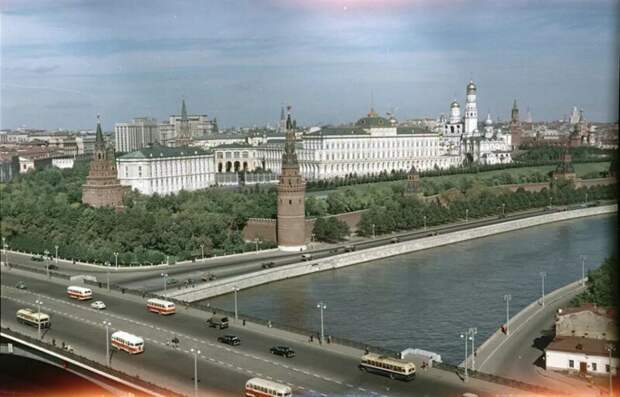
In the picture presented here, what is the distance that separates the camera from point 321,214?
17.8 m

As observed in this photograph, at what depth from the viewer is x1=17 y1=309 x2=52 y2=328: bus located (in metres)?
8.16

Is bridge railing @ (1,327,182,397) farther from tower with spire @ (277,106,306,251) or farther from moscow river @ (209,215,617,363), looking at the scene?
tower with spire @ (277,106,306,251)

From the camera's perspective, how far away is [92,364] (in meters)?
6.63

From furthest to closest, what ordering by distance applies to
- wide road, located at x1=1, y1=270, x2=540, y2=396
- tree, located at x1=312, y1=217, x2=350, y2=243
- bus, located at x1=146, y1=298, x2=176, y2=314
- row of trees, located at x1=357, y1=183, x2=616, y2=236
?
row of trees, located at x1=357, y1=183, x2=616, y2=236, tree, located at x1=312, y1=217, x2=350, y2=243, bus, located at x1=146, y1=298, x2=176, y2=314, wide road, located at x1=1, y1=270, x2=540, y2=396

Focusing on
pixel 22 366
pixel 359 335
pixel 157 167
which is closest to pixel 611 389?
pixel 359 335

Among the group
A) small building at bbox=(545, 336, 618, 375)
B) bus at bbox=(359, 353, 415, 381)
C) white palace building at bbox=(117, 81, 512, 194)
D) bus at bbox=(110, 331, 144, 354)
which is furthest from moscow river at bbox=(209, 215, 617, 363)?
white palace building at bbox=(117, 81, 512, 194)

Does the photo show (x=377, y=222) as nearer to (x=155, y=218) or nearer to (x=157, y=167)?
(x=155, y=218)

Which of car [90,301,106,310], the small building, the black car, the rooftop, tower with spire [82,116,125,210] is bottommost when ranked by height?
the small building

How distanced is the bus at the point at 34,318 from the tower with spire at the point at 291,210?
7.40 meters

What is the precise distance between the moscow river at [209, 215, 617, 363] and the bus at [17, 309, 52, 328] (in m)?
3.03

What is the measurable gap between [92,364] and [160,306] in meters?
2.30

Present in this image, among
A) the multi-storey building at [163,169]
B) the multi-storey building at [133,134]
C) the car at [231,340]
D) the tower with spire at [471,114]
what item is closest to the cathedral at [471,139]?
the tower with spire at [471,114]

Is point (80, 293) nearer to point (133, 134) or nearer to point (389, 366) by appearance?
point (389, 366)

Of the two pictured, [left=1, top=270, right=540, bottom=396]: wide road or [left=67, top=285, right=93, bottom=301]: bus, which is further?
[left=67, top=285, right=93, bottom=301]: bus
